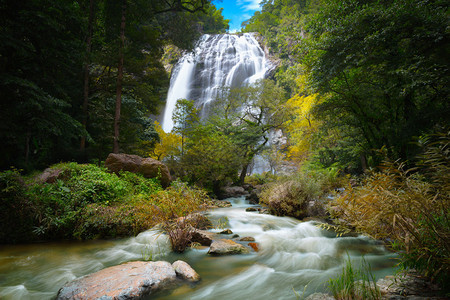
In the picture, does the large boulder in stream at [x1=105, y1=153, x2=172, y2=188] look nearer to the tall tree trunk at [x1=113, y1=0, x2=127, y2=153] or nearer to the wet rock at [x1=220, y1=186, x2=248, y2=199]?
the tall tree trunk at [x1=113, y1=0, x2=127, y2=153]

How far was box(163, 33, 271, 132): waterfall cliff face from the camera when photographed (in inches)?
1267

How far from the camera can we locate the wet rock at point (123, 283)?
2.47 meters

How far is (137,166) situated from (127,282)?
675 cm

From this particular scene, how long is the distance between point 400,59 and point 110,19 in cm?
1354

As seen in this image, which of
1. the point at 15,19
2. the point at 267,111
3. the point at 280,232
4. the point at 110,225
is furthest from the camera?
the point at 267,111

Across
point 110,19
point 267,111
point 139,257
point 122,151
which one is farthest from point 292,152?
point 139,257

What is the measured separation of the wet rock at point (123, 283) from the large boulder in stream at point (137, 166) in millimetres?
6090

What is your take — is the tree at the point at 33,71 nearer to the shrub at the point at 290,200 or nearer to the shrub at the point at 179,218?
the shrub at the point at 179,218

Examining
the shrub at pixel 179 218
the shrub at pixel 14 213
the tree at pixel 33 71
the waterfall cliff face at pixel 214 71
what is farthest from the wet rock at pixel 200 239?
the waterfall cliff face at pixel 214 71

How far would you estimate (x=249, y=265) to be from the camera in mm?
3822

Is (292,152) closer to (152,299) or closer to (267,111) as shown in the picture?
(267,111)

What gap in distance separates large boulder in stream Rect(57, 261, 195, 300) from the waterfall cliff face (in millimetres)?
28197

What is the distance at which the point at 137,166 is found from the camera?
8891mm

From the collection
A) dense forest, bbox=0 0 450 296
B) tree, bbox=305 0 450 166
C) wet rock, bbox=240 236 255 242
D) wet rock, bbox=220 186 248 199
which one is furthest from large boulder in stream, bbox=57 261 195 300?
wet rock, bbox=220 186 248 199
